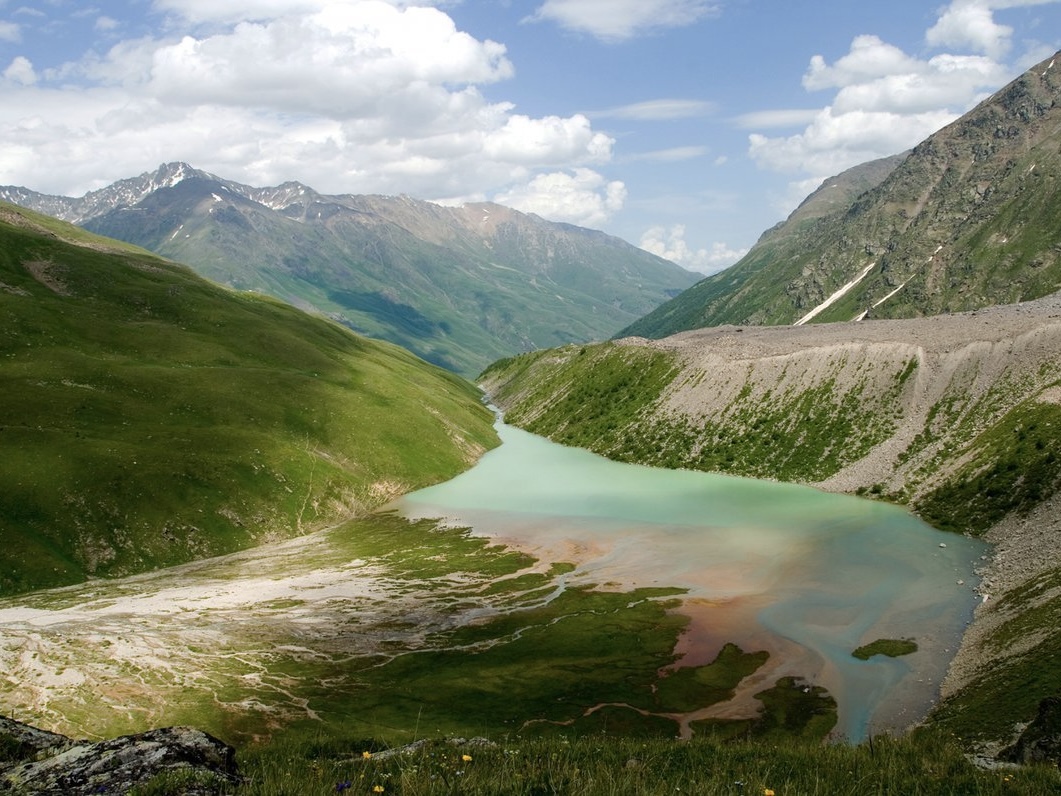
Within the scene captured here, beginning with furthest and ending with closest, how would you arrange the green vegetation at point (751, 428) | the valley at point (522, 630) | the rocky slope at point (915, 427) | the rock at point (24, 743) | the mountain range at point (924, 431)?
the green vegetation at point (751, 428) < the rocky slope at point (915, 427) < the mountain range at point (924, 431) < the valley at point (522, 630) < the rock at point (24, 743)

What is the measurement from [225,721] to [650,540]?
178 feet

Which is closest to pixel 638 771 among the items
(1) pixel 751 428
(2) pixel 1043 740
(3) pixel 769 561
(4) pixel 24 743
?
(4) pixel 24 743

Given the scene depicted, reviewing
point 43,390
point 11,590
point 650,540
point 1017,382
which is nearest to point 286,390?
point 43,390

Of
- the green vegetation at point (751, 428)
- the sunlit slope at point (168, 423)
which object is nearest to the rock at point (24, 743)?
the sunlit slope at point (168, 423)

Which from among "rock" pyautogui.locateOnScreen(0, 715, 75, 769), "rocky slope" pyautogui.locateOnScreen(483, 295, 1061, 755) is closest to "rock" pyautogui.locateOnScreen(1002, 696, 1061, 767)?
"rocky slope" pyautogui.locateOnScreen(483, 295, 1061, 755)

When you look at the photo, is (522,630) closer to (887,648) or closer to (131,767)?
(887,648)

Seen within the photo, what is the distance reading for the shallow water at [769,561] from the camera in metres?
48.7

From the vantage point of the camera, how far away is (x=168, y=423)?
10675 cm

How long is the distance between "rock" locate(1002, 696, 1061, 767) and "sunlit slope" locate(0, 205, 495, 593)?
81.3m

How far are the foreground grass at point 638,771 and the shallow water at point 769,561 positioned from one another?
26.6m

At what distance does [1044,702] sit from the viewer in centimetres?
2177

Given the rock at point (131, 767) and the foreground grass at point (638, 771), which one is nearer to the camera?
the rock at point (131, 767)

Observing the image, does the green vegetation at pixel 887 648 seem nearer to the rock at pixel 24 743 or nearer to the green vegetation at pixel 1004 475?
the green vegetation at pixel 1004 475

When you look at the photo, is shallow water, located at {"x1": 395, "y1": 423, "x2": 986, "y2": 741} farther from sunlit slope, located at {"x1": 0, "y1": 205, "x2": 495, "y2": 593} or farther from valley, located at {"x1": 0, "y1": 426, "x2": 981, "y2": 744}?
sunlit slope, located at {"x1": 0, "y1": 205, "x2": 495, "y2": 593}
